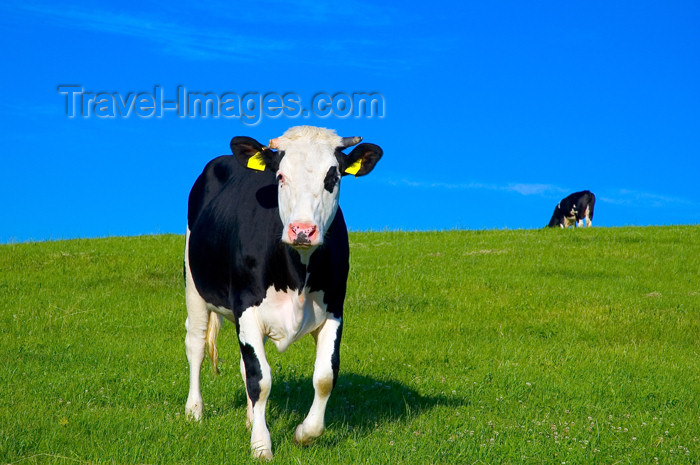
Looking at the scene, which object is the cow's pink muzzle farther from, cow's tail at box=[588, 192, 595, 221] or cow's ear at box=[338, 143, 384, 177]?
cow's tail at box=[588, 192, 595, 221]

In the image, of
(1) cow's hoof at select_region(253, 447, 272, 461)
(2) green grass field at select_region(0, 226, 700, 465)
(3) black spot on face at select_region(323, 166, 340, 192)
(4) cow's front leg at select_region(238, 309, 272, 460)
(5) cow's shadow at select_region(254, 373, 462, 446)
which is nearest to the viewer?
(3) black spot on face at select_region(323, 166, 340, 192)

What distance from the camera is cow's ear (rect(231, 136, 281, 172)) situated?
6.96 meters

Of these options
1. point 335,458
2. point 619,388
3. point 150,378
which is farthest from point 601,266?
point 335,458

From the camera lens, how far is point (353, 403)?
9.41 meters

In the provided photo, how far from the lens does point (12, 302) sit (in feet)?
57.2

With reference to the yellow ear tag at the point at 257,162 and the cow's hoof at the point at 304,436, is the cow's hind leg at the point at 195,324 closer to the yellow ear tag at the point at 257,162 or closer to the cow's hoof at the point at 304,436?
the cow's hoof at the point at 304,436

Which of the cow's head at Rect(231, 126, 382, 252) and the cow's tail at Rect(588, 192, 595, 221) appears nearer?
the cow's head at Rect(231, 126, 382, 252)

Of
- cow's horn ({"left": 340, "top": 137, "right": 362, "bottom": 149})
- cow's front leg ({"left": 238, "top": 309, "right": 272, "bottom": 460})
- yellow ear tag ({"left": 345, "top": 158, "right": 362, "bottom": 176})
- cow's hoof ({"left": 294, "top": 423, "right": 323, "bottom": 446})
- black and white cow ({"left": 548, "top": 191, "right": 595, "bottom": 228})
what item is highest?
black and white cow ({"left": 548, "top": 191, "right": 595, "bottom": 228})

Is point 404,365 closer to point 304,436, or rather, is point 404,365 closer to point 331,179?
point 304,436

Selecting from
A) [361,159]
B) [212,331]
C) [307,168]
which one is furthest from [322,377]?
[212,331]

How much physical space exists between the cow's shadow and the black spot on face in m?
2.63

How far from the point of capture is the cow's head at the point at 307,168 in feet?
20.4

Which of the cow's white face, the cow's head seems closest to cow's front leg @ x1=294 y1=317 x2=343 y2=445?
the cow's head

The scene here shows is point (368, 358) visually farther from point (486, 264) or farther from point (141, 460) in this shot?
point (486, 264)
